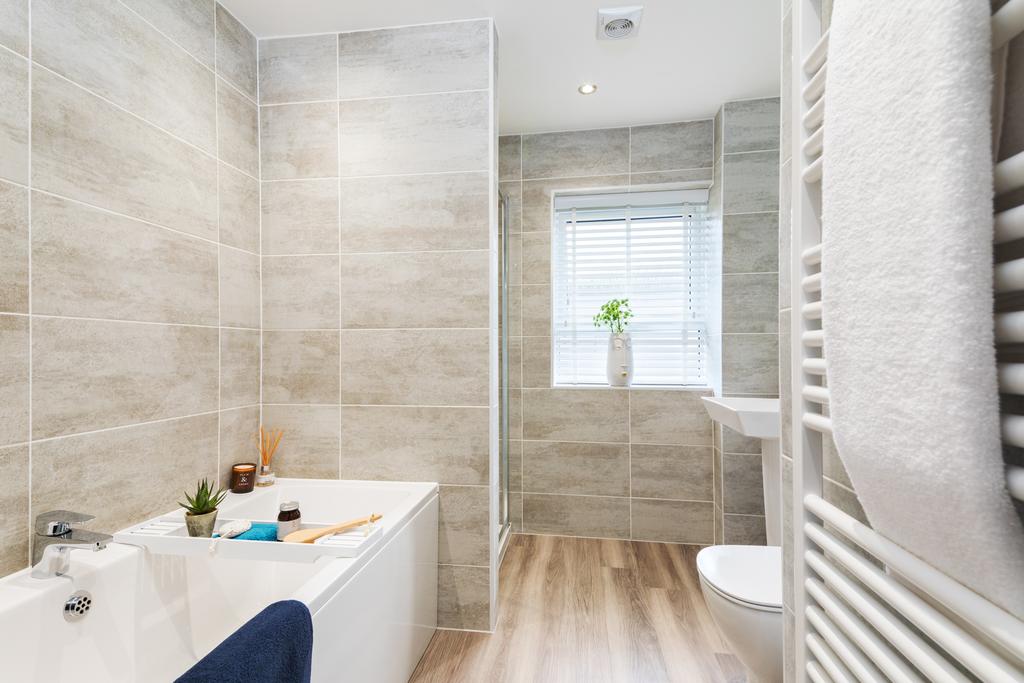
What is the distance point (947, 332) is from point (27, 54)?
1992mm

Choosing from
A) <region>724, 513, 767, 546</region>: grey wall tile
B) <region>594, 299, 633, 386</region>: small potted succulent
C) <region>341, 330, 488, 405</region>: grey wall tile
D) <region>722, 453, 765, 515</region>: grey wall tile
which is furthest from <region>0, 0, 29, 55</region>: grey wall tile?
<region>724, 513, 767, 546</region>: grey wall tile

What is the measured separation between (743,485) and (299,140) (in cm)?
278

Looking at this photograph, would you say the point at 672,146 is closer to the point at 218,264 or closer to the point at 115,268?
the point at 218,264

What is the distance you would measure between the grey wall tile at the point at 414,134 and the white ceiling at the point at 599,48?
0.33 m

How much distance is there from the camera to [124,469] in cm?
160

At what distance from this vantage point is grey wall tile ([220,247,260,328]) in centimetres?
203

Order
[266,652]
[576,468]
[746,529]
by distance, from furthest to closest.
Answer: [576,468] < [746,529] < [266,652]

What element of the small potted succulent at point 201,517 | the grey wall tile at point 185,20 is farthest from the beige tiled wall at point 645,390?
the small potted succulent at point 201,517

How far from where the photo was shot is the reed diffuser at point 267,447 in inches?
85.9

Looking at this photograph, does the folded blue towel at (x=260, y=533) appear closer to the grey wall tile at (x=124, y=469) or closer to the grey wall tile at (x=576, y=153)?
the grey wall tile at (x=124, y=469)

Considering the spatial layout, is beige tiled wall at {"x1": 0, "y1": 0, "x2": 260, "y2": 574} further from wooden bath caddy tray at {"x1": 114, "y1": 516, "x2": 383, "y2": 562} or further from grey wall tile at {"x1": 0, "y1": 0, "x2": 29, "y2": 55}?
wooden bath caddy tray at {"x1": 114, "y1": 516, "x2": 383, "y2": 562}

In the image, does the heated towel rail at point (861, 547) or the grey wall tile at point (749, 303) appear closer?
the heated towel rail at point (861, 547)

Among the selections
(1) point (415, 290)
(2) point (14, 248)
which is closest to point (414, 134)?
(1) point (415, 290)

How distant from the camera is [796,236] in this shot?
956 mm
